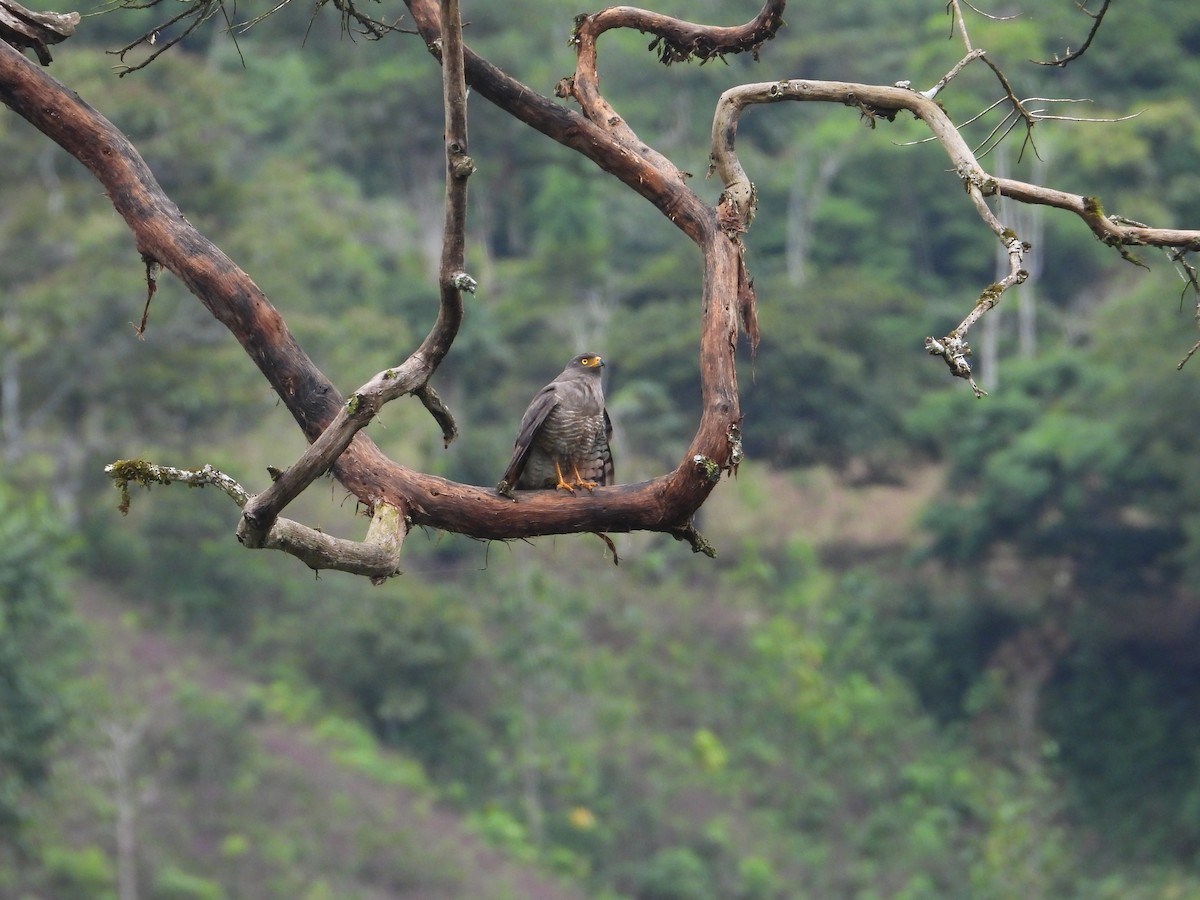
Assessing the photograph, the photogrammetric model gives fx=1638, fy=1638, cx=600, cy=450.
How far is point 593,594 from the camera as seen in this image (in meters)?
22.9

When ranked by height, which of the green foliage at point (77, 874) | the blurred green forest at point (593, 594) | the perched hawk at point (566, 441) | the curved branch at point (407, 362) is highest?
the blurred green forest at point (593, 594)

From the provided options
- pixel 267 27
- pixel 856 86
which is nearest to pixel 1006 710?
pixel 267 27

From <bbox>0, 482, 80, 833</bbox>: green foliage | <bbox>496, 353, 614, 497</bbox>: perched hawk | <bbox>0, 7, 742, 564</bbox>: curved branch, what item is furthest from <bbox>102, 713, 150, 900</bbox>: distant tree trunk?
<bbox>0, 7, 742, 564</bbox>: curved branch

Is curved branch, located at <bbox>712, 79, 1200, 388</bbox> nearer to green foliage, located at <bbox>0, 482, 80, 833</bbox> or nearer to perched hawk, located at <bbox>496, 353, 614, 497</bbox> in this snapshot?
perched hawk, located at <bbox>496, 353, 614, 497</bbox>

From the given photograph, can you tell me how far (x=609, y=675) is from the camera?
21.7 meters

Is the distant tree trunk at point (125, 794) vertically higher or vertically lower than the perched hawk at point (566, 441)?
higher

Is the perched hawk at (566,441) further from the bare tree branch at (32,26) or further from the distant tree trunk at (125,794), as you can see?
the distant tree trunk at (125,794)

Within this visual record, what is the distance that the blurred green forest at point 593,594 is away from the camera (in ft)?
60.8

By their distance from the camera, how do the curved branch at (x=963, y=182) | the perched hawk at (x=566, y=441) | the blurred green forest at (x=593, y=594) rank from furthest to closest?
the blurred green forest at (x=593, y=594), the perched hawk at (x=566, y=441), the curved branch at (x=963, y=182)

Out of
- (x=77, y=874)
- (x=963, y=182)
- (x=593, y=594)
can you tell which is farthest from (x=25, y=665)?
(x=963, y=182)

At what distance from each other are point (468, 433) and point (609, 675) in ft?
13.1

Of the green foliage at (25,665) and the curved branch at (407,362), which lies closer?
the curved branch at (407,362)

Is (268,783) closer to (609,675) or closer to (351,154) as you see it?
(609,675)

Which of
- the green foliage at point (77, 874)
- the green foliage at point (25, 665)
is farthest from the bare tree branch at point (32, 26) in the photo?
the green foliage at point (77, 874)
